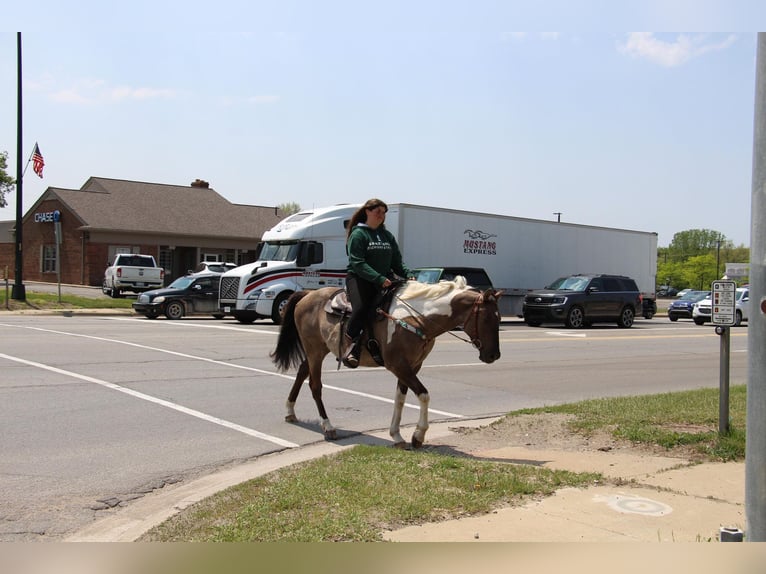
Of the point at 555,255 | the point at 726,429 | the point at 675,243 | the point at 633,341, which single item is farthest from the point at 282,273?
the point at 675,243

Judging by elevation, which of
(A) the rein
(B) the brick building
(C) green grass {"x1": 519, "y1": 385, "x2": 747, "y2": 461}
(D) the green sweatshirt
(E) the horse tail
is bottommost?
(C) green grass {"x1": 519, "y1": 385, "x2": 747, "y2": 461}

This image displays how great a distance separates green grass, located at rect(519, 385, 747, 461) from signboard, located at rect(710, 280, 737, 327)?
123 centimetres

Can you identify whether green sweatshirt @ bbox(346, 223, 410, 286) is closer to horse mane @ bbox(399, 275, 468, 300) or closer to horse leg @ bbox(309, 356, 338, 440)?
horse mane @ bbox(399, 275, 468, 300)

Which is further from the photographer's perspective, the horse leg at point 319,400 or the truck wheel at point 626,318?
the truck wheel at point 626,318

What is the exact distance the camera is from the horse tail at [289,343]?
9383 mm

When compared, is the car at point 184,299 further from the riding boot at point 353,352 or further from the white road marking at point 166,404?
the riding boot at point 353,352

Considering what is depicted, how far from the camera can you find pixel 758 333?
415 centimetres

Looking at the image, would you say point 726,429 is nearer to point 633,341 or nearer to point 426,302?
point 426,302

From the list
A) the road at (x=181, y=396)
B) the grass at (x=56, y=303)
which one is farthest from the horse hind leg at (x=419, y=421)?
the grass at (x=56, y=303)

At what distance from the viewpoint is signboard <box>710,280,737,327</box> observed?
746 cm

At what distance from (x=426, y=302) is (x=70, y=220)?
4398cm

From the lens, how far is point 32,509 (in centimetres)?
588

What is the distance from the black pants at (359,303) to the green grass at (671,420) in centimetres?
282

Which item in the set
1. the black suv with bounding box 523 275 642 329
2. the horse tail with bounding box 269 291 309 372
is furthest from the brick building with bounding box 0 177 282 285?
the horse tail with bounding box 269 291 309 372
